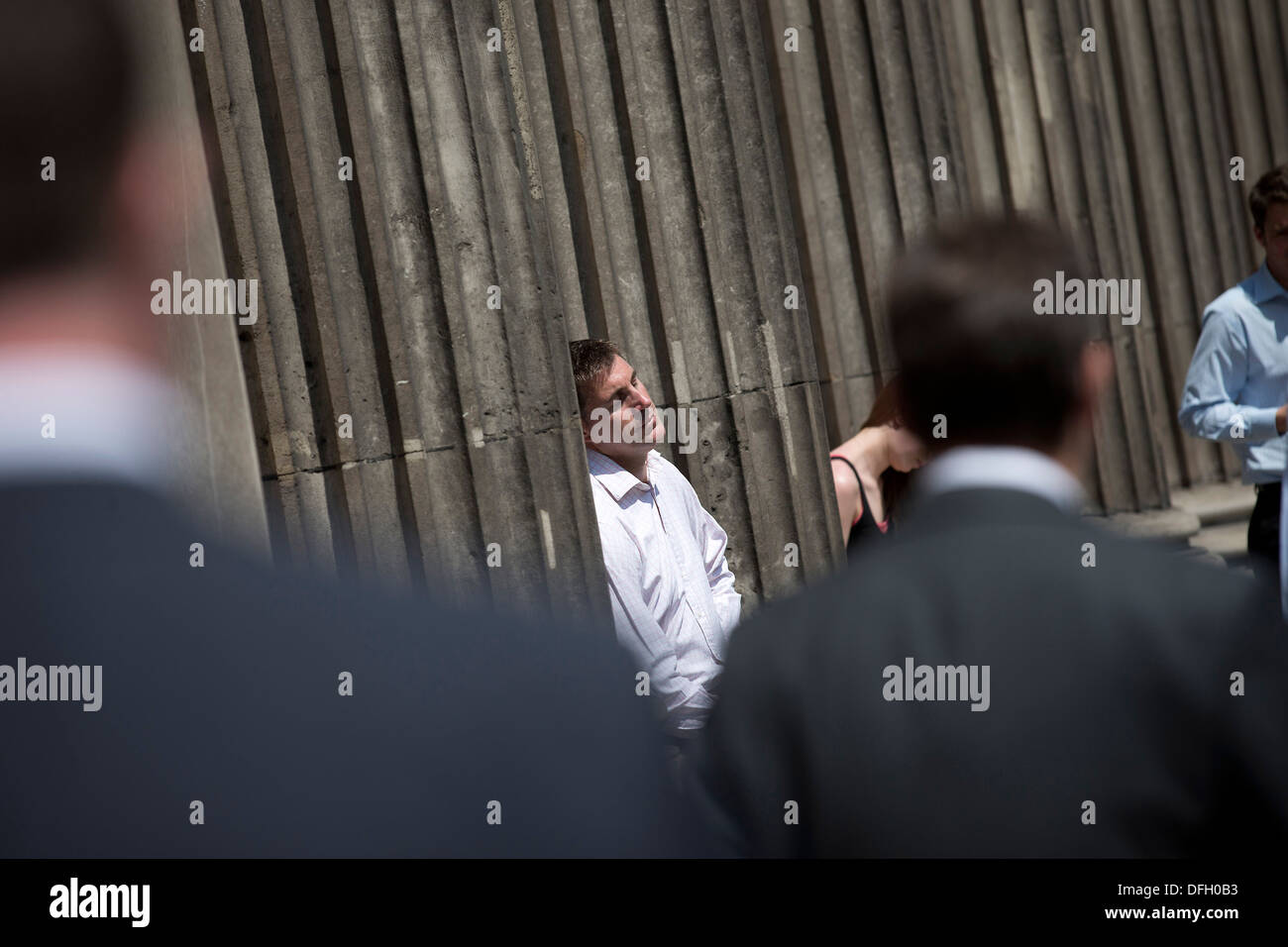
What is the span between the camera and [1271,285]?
464 cm

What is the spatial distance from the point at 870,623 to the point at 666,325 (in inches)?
157

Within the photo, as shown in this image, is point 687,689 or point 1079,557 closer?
point 1079,557

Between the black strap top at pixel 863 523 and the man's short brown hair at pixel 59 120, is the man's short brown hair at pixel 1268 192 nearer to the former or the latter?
the black strap top at pixel 863 523

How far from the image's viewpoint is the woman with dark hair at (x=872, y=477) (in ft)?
13.5

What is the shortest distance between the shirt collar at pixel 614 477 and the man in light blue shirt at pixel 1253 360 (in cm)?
212

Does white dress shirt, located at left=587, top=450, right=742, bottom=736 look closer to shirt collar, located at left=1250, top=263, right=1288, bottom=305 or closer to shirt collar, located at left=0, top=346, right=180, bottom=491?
shirt collar, located at left=1250, top=263, right=1288, bottom=305

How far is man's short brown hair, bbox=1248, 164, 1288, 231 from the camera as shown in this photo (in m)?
4.42

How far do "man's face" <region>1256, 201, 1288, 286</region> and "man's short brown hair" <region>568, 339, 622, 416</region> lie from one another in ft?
7.71

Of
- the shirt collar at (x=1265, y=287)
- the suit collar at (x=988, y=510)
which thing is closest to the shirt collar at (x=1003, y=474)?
the suit collar at (x=988, y=510)

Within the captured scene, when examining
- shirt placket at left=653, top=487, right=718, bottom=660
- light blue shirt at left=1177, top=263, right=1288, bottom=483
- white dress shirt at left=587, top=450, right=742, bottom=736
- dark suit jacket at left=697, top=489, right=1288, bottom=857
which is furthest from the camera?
light blue shirt at left=1177, top=263, right=1288, bottom=483

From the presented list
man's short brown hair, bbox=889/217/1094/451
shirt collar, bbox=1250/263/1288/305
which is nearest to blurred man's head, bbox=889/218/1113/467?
man's short brown hair, bbox=889/217/1094/451

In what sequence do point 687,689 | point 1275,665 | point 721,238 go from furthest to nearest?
point 721,238 → point 687,689 → point 1275,665
